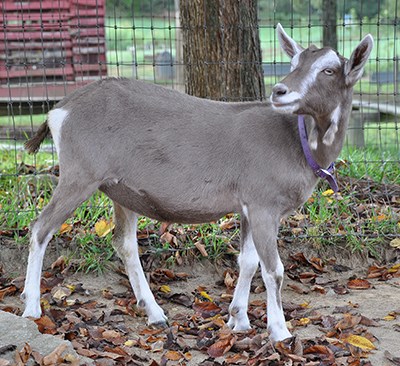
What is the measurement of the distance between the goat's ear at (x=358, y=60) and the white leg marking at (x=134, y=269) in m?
1.85

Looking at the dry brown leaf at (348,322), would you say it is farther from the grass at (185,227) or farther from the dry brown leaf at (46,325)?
the dry brown leaf at (46,325)

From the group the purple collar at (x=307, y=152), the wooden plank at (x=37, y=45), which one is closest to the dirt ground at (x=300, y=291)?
the purple collar at (x=307, y=152)

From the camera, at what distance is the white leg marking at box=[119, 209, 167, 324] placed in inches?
211

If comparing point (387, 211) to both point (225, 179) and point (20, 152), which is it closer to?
point (225, 179)

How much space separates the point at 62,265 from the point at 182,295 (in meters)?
0.98

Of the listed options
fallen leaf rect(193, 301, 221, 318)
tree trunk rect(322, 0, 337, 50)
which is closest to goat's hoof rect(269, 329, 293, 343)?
fallen leaf rect(193, 301, 221, 318)

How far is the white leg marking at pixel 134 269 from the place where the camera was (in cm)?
536

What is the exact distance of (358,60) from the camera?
14.9 feet

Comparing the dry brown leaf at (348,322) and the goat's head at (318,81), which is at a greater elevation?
the goat's head at (318,81)

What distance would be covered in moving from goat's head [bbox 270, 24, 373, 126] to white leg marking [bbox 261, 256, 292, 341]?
1.01m

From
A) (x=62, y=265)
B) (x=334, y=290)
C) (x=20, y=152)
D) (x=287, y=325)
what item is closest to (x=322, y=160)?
(x=287, y=325)

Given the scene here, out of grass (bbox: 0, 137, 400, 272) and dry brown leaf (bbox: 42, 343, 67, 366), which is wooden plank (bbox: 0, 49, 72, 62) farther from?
dry brown leaf (bbox: 42, 343, 67, 366)

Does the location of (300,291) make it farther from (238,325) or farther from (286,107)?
(286,107)

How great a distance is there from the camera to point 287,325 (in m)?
5.12
